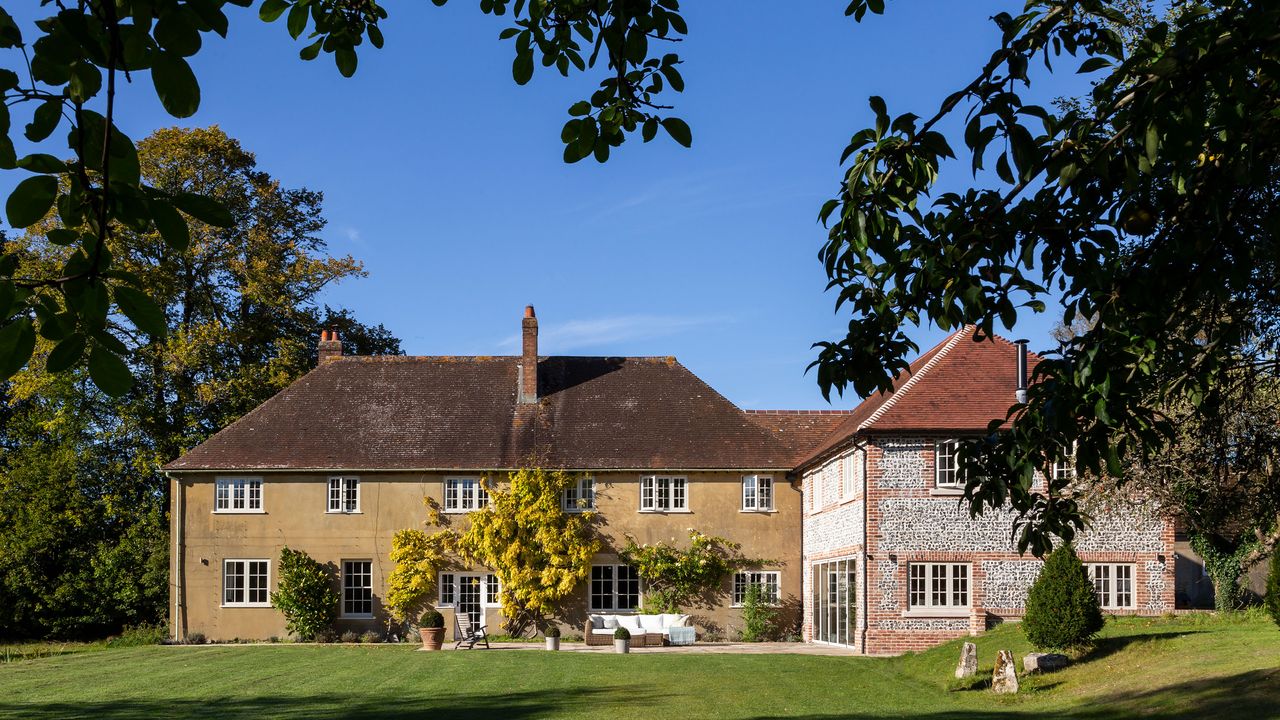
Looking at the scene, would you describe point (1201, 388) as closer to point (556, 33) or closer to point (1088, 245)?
point (1088, 245)

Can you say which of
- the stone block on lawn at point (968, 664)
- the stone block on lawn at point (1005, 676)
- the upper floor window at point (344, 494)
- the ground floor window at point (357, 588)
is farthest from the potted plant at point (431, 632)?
the stone block on lawn at point (1005, 676)

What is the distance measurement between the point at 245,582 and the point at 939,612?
59.1 feet

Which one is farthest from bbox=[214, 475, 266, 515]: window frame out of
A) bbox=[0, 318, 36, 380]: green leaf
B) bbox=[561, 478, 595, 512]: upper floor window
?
bbox=[0, 318, 36, 380]: green leaf

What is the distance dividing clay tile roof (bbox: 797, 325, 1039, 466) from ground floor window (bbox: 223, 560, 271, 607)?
50.1ft

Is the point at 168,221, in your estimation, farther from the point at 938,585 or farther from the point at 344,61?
the point at 938,585

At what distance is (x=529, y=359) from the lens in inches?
1404

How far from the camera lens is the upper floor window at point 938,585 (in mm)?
27188

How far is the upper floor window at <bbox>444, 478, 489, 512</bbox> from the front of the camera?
111 feet

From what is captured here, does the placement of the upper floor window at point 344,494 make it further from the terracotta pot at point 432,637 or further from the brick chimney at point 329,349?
the terracotta pot at point 432,637

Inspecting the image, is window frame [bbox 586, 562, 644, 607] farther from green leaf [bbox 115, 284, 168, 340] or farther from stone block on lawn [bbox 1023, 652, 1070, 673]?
green leaf [bbox 115, 284, 168, 340]

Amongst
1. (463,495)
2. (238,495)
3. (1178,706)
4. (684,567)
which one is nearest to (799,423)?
(684,567)

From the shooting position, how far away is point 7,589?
36.1 metres

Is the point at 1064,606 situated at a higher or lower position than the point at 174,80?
lower

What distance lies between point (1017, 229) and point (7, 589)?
3607 cm
